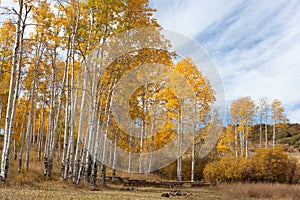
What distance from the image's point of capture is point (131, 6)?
1441cm

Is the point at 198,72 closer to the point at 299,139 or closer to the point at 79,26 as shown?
Answer: the point at 79,26


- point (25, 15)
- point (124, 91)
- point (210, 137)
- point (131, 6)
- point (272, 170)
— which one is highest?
Result: point (131, 6)

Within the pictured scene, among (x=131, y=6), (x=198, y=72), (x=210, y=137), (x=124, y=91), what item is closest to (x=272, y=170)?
(x=210, y=137)

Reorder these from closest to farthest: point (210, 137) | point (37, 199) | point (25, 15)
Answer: point (37, 199) < point (25, 15) < point (210, 137)

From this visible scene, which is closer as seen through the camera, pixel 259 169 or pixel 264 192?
pixel 264 192

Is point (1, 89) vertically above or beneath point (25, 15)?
beneath

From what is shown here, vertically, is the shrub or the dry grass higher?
the shrub

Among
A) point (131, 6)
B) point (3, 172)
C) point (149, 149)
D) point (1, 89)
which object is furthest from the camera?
point (149, 149)

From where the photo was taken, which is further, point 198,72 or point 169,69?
point 198,72

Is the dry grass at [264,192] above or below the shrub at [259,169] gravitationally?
below

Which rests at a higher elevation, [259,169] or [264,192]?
[259,169]

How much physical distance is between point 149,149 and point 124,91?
25.5 ft

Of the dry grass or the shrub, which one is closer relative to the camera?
the dry grass

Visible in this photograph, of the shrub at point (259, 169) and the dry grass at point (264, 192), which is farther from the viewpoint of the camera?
the shrub at point (259, 169)
